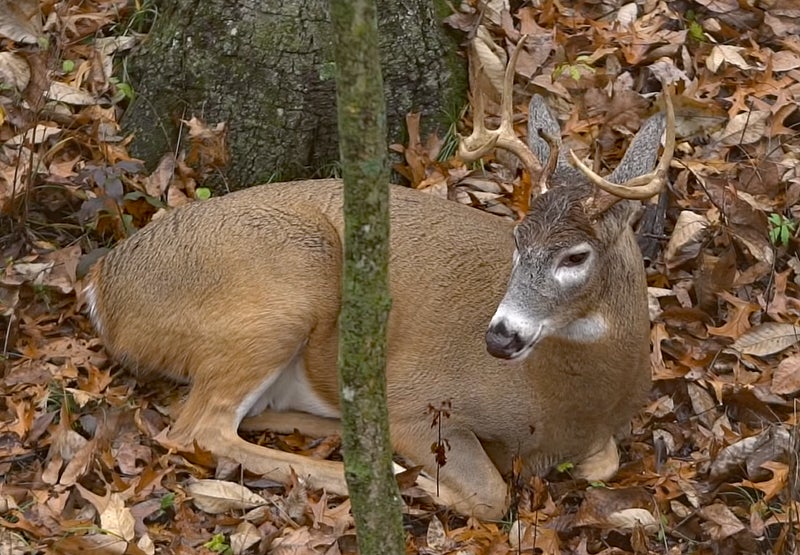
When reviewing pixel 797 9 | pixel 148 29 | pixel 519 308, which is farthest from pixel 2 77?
pixel 797 9

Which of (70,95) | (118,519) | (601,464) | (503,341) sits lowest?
(601,464)

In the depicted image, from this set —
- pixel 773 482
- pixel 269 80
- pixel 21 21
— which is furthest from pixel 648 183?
pixel 21 21

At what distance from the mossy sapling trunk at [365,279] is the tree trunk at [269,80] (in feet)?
9.97

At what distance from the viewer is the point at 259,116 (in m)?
6.14

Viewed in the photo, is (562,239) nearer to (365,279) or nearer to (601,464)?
(601,464)

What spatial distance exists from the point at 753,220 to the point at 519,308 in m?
1.79

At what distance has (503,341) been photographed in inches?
175

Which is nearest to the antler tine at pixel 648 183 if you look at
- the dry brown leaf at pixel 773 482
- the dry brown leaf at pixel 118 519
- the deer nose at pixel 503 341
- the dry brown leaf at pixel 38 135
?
the deer nose at pixel 503 341

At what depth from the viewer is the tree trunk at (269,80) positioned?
607 centimetres

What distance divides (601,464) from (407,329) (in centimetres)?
95

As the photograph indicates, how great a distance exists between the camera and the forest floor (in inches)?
184

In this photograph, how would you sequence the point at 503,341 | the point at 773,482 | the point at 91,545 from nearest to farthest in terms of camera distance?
the point at 91,545 → the point at 503,341 → the point at 773,482

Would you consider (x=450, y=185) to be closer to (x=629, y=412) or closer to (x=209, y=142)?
(x=209, y=142)

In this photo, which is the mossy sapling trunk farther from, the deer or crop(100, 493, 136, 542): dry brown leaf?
the deer
